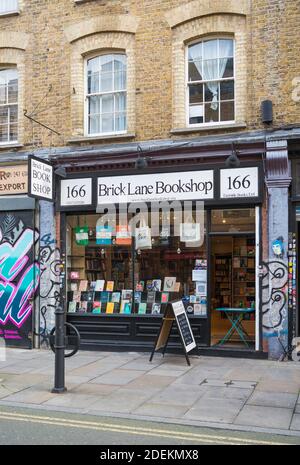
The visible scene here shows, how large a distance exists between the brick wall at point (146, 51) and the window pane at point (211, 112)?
1.41ft

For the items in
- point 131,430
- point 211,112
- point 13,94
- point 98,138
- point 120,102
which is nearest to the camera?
point 131,430

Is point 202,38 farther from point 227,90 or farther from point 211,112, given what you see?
point 211,112

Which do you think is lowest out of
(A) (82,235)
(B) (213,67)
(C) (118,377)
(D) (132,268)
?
(C) (118,377)

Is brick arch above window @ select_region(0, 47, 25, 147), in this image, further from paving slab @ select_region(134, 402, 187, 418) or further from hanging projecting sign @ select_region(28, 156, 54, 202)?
paving slab @ select_region(134, 402, 187, 418)

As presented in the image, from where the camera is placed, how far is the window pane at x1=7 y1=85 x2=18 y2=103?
1295cm

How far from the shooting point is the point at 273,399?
25.1 feet

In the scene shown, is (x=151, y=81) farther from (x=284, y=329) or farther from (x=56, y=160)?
(x=284, y=329)

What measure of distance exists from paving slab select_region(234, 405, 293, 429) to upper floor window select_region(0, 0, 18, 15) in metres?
10.7

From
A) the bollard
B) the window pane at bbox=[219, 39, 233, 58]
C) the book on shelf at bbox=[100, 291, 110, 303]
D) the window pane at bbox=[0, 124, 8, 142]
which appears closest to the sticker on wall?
the book on shelf at bbox=[100, 291, 110, 303]

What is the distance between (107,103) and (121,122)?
590 millimetres

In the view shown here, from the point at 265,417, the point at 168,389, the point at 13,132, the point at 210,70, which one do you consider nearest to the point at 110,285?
the point at 168,389

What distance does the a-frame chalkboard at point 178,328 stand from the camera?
9977mm

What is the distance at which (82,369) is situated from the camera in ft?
32.0

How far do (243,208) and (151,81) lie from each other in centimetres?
342
